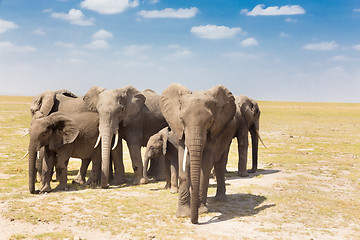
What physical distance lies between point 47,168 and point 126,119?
119 inches

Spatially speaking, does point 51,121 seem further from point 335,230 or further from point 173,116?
point 335,230

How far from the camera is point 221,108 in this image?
9.23 meters

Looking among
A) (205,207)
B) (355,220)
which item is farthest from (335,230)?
(205,207)

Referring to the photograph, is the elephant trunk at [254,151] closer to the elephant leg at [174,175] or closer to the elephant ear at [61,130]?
the elephant leg at [174,175]

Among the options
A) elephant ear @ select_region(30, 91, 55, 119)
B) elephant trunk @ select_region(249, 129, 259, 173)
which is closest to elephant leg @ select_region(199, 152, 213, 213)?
elephant ear @ select_region(30, 91, 55, 119)

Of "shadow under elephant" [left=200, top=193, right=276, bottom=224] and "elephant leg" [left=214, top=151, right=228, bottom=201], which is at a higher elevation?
"elephant leg" [left=214, top=151, right=228, bottom=201]

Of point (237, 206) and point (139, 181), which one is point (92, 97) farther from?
point (237, 206)

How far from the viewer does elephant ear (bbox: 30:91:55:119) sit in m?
13.9

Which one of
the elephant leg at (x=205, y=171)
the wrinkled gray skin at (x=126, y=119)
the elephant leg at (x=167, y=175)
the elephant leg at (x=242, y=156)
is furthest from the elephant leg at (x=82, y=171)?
the elephant leg at (x=242, y=156)

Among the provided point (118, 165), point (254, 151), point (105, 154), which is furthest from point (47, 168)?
point (254, 151)

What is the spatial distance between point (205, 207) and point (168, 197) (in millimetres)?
1941

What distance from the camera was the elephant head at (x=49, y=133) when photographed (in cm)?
1150

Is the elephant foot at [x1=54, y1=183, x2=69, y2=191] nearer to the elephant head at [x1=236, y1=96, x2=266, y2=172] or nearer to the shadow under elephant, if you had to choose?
the shadow under elephant

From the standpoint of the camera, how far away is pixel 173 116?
31.4 ft
